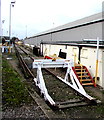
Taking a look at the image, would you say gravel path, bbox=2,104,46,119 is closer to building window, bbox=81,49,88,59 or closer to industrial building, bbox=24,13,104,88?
industrial building, bbox=24,13,104,88

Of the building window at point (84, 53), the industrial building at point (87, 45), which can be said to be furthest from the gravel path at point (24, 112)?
the building window at point (84, 53)

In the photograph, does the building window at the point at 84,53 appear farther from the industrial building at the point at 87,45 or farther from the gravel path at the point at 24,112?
the gravel path at the point at 24,112

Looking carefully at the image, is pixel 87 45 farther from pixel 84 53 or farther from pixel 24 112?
pixel 24 112

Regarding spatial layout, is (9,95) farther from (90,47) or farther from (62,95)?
(90,47)

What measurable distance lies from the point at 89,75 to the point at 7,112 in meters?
5.89

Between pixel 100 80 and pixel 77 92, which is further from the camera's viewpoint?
pixel 100 80

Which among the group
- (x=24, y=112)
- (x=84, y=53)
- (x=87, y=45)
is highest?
(x=87, y=45)


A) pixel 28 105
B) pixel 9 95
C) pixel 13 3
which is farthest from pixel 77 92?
pixel 13 3

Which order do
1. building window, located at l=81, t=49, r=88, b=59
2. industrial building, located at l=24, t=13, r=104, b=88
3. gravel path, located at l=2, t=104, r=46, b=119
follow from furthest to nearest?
building window, located at l=81, t=49, r=88, b=59 → industrial building, located at l=24, t=13, r=104, b=88 → gravel path, located at l=2, t=104, r=46, b=119

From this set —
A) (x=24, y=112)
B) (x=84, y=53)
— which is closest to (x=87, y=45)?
A: (x=84, y=53)

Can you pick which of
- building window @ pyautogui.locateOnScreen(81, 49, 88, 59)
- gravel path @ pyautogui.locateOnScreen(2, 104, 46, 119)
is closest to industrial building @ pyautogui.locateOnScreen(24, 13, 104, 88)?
building window @ pyautogui.locateOnScreen(81, 49, 88, 59)

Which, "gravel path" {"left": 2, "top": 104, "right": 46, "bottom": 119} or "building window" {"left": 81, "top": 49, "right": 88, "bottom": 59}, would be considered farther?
"building window" {"left": 81, "top": 49, "right": 88, "bottom": 59}

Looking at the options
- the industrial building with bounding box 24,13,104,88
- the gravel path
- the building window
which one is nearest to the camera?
the gravel path

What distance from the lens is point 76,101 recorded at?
5.77 m
